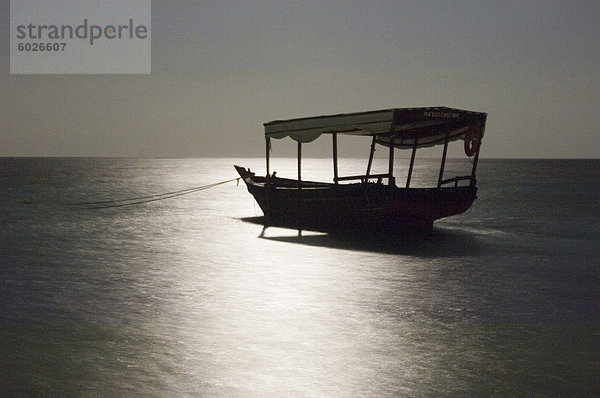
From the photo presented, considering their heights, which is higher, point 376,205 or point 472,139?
point 472,139

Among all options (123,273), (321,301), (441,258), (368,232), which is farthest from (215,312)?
(368,232)

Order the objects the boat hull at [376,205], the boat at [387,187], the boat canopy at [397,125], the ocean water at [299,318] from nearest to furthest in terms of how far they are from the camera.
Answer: the ocean water at [299,318]
the boat canopy at [397,125]
the boat at [387,187]
the boat hull at [376,205]

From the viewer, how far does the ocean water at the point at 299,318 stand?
647cm

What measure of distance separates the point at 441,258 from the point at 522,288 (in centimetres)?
373

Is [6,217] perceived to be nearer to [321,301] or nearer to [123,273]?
[123,273]

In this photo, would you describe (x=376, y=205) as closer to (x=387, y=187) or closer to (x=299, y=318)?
(x=387, y=187)

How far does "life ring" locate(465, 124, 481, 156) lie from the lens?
18594mm

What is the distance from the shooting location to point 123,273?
44.9 ft

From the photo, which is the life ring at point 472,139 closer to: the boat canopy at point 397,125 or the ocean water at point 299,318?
the boat canopy at point 397,125

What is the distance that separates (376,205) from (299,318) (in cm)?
961

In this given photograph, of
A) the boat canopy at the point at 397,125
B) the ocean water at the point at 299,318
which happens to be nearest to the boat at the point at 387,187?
the boat canopy at the point at 397,125

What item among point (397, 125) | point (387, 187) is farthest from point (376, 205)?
point (397, 125)

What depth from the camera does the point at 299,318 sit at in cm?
919

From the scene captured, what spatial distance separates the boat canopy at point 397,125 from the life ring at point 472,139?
0.03 meters
